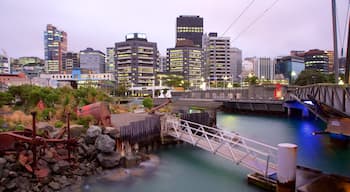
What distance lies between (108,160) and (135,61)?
535ft

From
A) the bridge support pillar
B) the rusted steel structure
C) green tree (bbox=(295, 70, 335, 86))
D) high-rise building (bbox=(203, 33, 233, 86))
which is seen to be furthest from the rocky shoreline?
high-rise building (bbox=(203, 33, 233, 86))

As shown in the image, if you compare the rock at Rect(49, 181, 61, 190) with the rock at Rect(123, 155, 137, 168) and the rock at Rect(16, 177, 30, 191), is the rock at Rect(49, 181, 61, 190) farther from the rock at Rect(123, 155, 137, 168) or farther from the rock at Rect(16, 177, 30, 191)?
the rock at Rect(123, 155, 137, 168)

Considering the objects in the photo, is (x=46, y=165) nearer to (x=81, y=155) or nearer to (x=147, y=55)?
(x=81, y=155)

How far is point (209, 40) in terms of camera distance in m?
191

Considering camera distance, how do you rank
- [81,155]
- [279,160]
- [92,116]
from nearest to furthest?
[279,160], [81,155], [92,116]

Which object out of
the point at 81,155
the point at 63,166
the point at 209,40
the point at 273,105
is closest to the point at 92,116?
the point at 81,155

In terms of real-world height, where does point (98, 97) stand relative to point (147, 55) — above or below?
below

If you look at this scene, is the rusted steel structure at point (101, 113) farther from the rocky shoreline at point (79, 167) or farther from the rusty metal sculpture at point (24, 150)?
the rusty metal sculpture at point (24, 150)

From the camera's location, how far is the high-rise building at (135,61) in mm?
176000

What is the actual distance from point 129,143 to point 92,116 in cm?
441

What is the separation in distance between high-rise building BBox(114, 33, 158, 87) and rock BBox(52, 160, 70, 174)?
157 m

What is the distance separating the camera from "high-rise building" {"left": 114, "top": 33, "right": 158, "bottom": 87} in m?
176

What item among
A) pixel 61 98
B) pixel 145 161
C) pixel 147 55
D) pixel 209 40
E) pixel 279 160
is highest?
pixel 209 40

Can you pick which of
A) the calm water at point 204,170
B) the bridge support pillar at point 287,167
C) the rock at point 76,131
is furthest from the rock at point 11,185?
the bridge support pillar at point 287,167
